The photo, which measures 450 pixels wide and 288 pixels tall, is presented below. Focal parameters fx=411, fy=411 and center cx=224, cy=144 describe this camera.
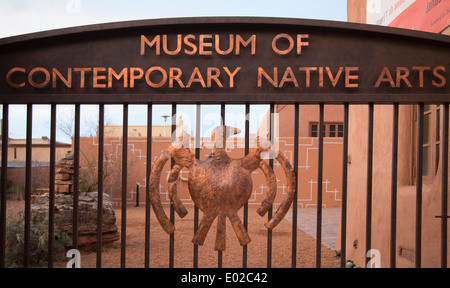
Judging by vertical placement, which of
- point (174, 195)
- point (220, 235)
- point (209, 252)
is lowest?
point (209, 252)

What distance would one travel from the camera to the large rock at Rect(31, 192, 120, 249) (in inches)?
290

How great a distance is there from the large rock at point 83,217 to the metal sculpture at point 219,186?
18.5 ft

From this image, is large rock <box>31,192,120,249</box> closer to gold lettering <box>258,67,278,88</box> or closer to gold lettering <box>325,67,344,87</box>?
gold lettering <box>258,67,278,88</box>

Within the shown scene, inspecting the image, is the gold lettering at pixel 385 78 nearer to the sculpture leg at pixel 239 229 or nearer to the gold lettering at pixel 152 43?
the sculpture leg at pixel 239 229

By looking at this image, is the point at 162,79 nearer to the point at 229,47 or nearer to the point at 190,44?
the point at 190,44

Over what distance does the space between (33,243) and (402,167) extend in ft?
18.8

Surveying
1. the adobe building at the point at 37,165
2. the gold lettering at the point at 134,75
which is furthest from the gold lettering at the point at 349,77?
the adobe building at the point at 37,165

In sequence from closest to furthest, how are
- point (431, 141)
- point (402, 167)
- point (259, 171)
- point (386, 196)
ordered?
point (431, 141) < point (402, 167) < point (386, 196) < point (259, 171)

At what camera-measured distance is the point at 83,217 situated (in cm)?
744

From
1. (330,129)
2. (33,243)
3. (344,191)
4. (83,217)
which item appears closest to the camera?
(344,191)

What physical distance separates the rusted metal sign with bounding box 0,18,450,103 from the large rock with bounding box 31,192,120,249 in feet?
18.1

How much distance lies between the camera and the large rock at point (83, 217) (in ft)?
24.2

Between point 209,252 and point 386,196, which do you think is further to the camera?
point 209,252

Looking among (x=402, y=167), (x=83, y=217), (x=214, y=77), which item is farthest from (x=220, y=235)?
(x=83, y=217)
